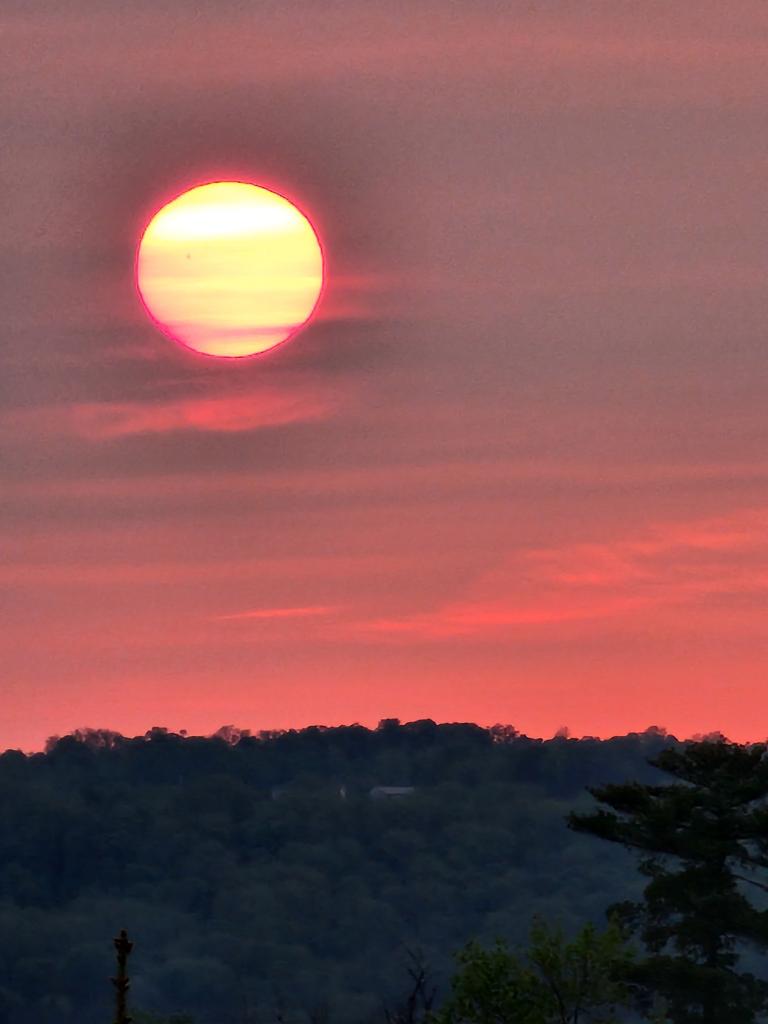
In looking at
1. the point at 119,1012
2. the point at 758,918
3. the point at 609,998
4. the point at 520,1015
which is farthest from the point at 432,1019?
the point at 119,1012

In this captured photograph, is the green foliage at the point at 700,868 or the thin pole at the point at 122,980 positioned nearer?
the thin pole at the point at 122,980

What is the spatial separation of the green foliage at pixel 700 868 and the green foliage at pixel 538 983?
11169mm

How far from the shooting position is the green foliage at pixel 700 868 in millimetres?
84438

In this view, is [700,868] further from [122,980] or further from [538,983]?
[122,980]

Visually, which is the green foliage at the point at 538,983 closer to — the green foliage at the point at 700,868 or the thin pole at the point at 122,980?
the green foliage at the point at 700,868

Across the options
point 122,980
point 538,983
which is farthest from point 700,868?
point 122,980

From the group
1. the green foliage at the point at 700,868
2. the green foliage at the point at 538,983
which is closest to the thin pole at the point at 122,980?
the green foliage at the point at 538,983

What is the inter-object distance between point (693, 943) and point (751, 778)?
19.7 ft

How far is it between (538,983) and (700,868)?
1642 centimetres

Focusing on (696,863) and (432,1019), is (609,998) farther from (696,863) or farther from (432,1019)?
(696,863)

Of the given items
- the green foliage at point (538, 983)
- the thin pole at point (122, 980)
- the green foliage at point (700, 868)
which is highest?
the green foliage at point (700, 868)

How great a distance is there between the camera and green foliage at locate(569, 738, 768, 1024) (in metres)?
84.4

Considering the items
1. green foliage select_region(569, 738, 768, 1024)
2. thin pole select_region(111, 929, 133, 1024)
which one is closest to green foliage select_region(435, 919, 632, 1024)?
green foliage select_region(569, 738, 768, 1024)

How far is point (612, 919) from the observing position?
3425 inches
